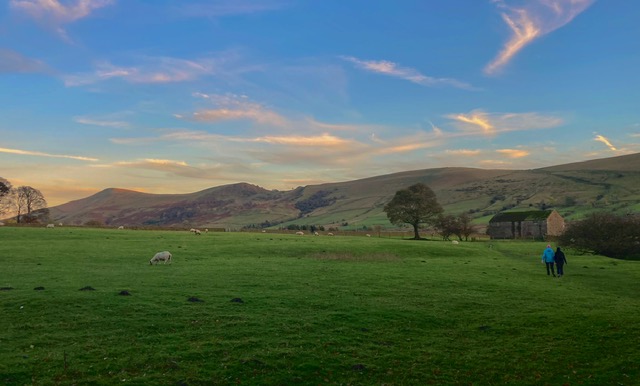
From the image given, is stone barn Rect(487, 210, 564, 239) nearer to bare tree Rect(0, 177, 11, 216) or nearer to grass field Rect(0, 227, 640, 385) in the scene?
grass field Rect(0, 227, 640, 385)

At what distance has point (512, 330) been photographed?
20594 mm

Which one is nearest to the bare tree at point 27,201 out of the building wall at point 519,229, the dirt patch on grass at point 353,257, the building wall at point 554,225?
the dirt patch on grass at point 353,257

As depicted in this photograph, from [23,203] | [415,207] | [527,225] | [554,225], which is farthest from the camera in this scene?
[527,225]

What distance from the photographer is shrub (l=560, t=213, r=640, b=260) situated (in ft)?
205

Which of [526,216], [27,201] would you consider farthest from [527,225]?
[27,201]

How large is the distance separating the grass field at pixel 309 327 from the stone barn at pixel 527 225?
8353cm

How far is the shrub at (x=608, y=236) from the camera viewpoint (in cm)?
6256

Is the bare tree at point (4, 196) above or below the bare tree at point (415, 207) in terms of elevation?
above

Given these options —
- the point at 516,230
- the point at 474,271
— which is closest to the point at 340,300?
the point at 474,271

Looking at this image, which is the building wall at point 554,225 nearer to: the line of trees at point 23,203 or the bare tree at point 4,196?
the line of trees at point 23,203

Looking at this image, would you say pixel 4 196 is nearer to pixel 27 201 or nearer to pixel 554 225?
pixel 27 201

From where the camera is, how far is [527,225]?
118250mm

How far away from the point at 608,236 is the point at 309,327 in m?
61.4

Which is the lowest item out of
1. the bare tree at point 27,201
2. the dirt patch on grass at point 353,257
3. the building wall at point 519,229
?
the building wall at point 519,229
